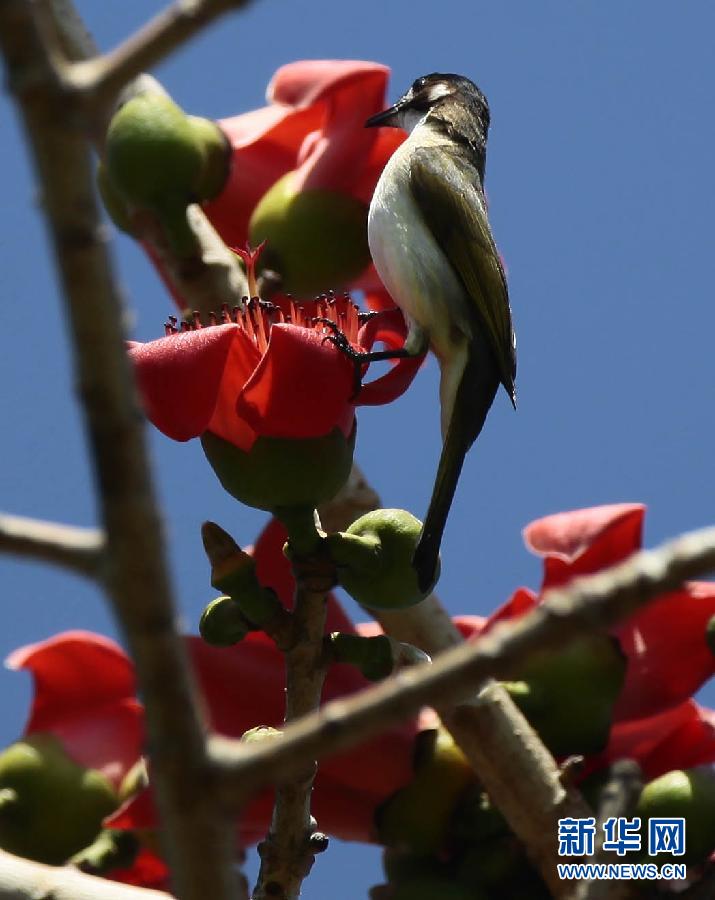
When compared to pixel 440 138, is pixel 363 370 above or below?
below

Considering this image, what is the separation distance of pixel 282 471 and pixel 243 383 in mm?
106

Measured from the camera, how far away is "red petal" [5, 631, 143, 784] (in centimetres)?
201

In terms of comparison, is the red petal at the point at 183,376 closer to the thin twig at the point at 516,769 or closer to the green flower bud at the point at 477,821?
the thin twig at the point at 516,769

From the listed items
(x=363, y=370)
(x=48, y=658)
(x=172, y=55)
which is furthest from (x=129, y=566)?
(x=48, y=658)

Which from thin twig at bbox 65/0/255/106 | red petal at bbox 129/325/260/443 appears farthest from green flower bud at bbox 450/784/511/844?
thin twig at bbox 65/0/255/106

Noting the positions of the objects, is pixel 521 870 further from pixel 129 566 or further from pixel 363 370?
→ pixel 129 566

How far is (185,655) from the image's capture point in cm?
80

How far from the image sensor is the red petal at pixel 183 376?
156cm

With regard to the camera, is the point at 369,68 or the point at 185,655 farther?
the point at 369,68

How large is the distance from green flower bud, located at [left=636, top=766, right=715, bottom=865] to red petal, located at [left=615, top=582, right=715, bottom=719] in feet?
0.51

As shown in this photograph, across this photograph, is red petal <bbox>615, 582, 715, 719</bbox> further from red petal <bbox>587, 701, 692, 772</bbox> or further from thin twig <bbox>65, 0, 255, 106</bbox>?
thin twig <bbox>65, 0, 255, 106</bbox>

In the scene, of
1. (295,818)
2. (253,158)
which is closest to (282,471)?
(295,818)

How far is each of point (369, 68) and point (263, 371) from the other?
0.98 m

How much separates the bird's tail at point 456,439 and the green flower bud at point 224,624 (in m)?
0.21
